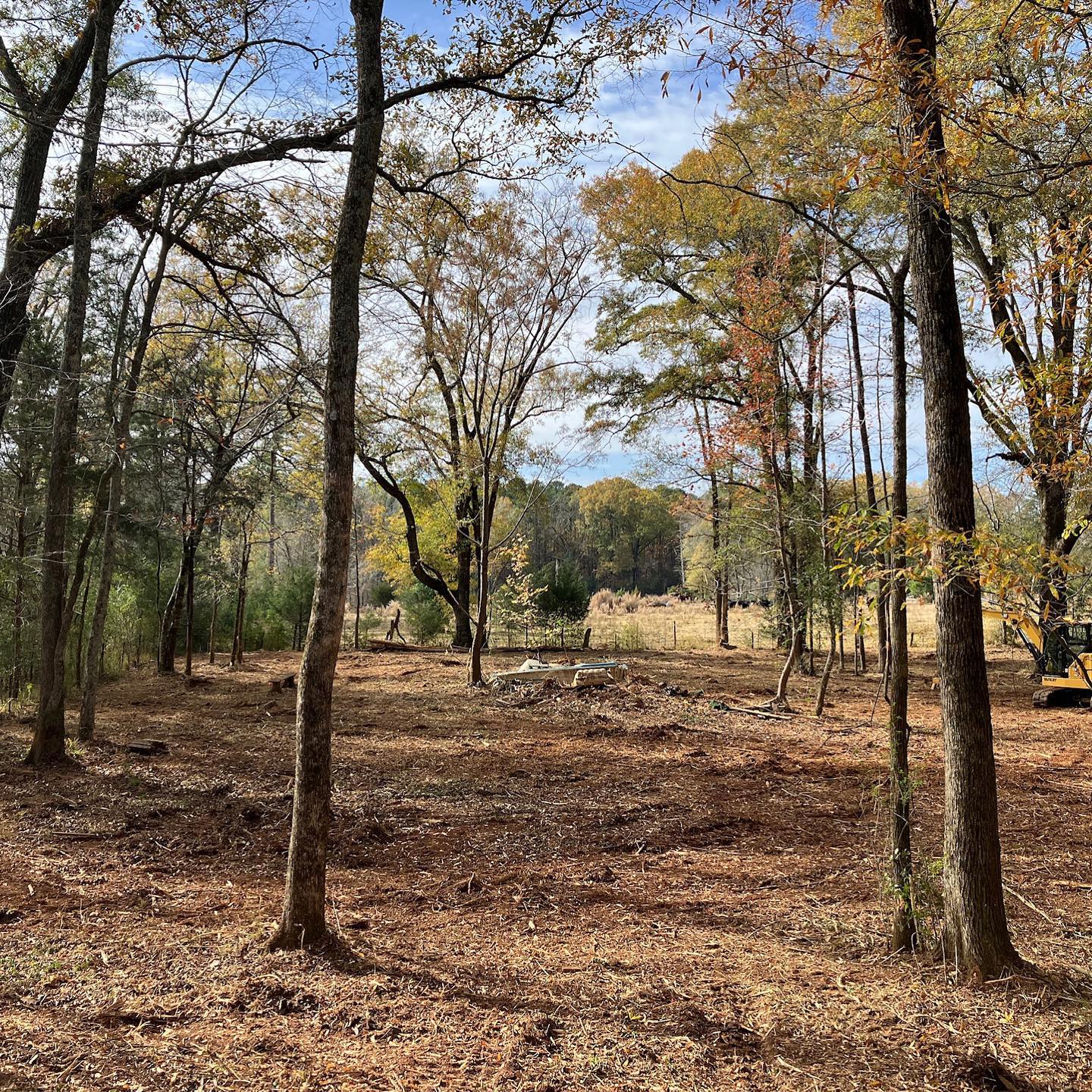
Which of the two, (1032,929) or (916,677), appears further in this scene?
(916,677)

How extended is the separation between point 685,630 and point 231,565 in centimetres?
1665

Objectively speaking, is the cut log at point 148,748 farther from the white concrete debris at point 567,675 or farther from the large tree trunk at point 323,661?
the white concrete debris at point 567,675

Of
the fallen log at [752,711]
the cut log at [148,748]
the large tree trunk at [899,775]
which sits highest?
the large tree trunk at [899,775]

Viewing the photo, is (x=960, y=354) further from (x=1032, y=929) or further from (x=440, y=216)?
(x=440, y=216)

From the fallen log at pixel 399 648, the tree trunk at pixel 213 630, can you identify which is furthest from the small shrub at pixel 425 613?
the tree trunk at pixel 213 630

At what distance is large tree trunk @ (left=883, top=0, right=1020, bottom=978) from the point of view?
10.6 ft

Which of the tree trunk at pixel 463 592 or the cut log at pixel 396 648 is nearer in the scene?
the tree trunk at pixel 463 592

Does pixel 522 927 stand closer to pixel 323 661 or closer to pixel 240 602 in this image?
pixel 323 661

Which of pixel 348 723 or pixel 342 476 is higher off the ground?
pixel 342 476

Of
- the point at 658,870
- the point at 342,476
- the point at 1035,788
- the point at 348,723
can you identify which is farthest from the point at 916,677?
the point at 342,476

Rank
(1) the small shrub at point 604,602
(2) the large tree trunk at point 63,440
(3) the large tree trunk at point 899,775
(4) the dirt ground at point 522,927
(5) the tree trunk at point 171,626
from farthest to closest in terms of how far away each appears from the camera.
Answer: (1) the small shrub at point 604,602, (5) the tree trunk at point 171,626, (2) the large tree trunk at point 63,440, (3) the large tree trunk at point 899,775, (4) the dirt ground at point 522,927

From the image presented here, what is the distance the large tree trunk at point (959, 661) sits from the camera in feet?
10.6

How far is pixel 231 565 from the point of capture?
19.5m

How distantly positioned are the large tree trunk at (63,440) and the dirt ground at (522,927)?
0.48 metres
